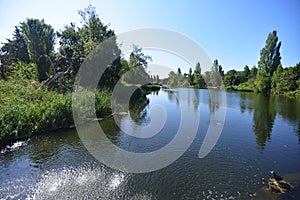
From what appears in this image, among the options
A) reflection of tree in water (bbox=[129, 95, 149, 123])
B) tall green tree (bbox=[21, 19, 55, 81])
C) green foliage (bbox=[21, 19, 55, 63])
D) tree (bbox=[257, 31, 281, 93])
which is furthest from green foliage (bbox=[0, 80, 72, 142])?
tree (bbox=[257, 31, 281, 93])

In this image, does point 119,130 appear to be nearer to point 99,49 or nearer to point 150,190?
point 150,190

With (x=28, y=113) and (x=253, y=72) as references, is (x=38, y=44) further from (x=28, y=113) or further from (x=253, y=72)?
(x=253, y=72)

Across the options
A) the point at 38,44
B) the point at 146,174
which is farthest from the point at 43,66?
the point at 146,174

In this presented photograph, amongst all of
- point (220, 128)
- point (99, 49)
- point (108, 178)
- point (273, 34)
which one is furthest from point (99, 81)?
point (273, 34)

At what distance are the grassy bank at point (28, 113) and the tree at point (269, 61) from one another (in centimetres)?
4968

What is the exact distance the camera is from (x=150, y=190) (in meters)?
5.60

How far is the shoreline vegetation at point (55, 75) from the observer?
9.92 meters

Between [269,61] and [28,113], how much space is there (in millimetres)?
53918

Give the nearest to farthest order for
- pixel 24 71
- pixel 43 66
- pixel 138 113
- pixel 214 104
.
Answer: pixel 138 113 < pixel 24 71 < pixel 43 66 < pixel 214 104

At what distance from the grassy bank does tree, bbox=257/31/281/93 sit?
4968 cm

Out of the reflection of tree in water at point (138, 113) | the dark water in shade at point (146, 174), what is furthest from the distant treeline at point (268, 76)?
the dark water in shade at point (146, 174)

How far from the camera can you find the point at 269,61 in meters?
45.3

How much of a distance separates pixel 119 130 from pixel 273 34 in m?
51.4

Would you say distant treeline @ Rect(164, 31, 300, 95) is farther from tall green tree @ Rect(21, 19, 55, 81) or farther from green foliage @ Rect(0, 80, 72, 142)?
green foliage @ Rect(0, 80, 72, 142)
